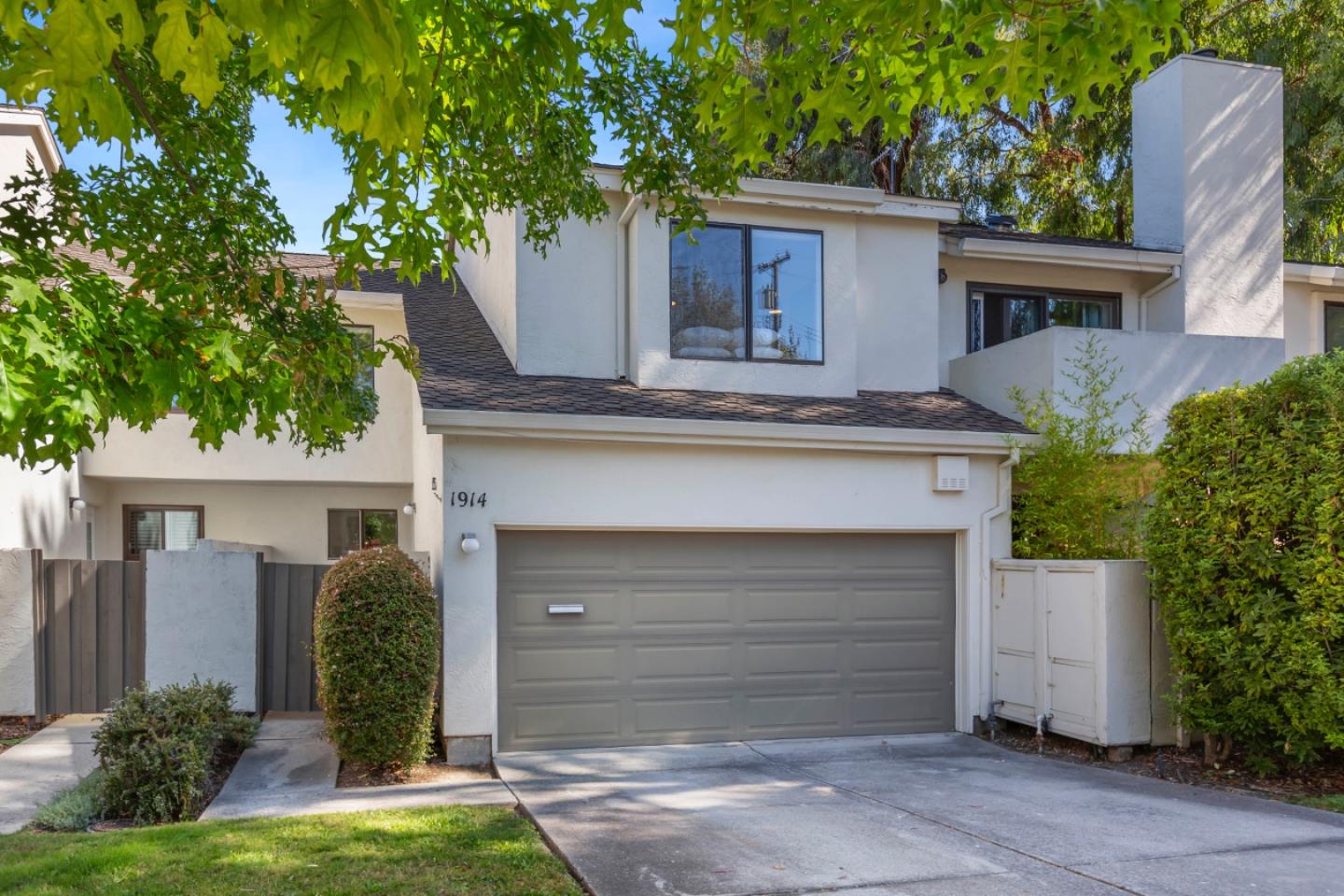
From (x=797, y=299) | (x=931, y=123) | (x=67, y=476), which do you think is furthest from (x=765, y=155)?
(x=931, y=123)

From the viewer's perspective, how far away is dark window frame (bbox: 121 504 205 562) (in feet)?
51.0

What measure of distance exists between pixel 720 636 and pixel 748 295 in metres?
3.80

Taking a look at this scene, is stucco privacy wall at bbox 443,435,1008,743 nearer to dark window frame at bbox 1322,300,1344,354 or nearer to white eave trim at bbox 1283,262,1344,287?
white eave trim at bbox 1283,262,1344,287

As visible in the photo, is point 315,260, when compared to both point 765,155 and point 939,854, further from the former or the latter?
point 939,854

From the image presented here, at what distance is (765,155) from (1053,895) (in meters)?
4.51

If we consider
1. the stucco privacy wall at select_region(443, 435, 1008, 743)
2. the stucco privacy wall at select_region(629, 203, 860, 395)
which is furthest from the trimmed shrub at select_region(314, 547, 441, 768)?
the stucco privacy wall at select_region(629, 203, 860, 395)

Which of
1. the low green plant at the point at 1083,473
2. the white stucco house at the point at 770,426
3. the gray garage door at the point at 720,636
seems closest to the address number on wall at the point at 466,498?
the white stucco house at the point at 770,426

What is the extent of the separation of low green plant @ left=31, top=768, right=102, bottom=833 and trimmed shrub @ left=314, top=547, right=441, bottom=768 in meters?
1.70

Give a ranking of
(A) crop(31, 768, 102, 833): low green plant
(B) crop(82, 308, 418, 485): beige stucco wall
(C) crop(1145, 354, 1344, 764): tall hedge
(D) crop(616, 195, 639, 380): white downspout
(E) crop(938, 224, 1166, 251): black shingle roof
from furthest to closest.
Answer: (B) crop(82, 308, 418, 485): beige stucco wall → (E) crop(938, 224, 1166, 251): black shingle roof → (D) crop(616, 195, 639, 380): white downspout → (C) crop(1145, 354, 1344, 764): tall hedge → (A) crop(31, 768, 102, 833): low green plant

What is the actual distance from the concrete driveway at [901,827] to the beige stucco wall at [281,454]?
24.3 feet

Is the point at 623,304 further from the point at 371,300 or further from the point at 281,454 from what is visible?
the point at 281,454

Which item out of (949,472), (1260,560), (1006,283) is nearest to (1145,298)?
(1006,283)

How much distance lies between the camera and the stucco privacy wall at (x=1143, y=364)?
434 inches

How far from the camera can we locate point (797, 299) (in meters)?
11.3
